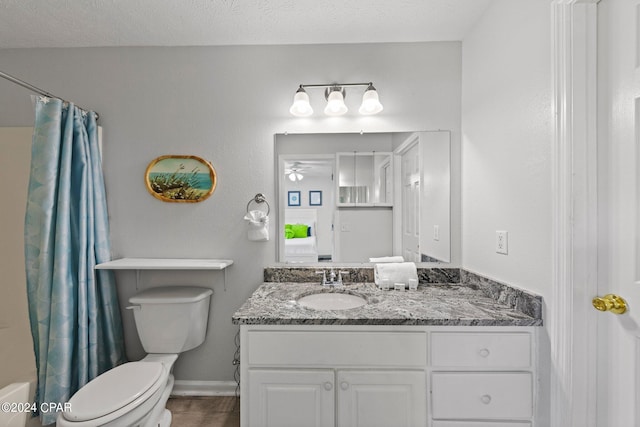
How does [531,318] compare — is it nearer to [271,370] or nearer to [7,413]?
[271,370]

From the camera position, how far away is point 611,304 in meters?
0.98

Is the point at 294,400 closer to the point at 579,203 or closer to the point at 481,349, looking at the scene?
the point at 481,349

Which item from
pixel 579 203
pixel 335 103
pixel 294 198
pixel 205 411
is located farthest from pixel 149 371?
pixel 579 203

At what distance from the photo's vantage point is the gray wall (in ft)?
6.14

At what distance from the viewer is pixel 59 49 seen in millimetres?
1888

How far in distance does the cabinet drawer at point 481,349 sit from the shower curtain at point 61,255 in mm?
1799

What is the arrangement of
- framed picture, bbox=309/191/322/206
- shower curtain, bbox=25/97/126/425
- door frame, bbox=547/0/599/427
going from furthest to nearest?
framed picture, bbox=309/191/322/206 < shower curtain, bbox=25/97/126/425 < door frame, bbox=547/0/599/427

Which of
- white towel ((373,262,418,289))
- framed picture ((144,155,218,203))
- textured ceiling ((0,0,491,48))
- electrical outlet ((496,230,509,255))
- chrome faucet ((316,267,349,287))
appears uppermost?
textured ceiling ((0,0,491,48))

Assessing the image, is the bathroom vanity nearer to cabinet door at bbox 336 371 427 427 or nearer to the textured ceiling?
cabinet door at bbox 336 371 427 427

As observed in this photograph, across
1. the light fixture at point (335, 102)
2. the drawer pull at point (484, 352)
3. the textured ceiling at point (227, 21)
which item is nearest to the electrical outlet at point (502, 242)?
the drawer pull at point (484, 352)

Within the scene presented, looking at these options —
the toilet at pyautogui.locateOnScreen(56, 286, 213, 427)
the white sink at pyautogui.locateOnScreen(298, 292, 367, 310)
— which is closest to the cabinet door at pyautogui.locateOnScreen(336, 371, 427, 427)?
the white sink at pyautogui.locateOnScreen(298, 292, 367, 310)

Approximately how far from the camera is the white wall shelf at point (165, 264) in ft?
5.44

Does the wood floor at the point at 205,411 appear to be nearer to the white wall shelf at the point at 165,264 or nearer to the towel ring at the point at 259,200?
the white wall shelf at the point at 165,264

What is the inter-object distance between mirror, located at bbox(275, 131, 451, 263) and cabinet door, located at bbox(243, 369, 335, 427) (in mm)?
740
